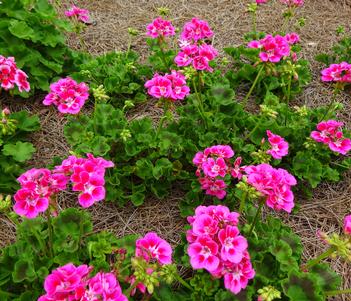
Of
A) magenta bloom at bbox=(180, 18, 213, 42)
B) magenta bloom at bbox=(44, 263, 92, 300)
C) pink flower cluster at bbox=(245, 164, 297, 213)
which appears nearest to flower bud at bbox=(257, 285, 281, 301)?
pink flower cluster at bbox=(245, 164, 297, 213)

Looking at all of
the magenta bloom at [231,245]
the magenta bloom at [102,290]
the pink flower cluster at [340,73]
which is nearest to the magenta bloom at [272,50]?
the pink flower cluster at [340,73]

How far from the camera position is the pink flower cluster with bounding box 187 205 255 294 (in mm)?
1673

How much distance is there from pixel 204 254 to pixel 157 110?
6.66ft

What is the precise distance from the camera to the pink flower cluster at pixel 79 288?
1.52 m

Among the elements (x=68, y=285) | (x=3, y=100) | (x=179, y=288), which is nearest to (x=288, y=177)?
(x=179, y=288)

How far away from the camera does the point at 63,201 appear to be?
2.84m

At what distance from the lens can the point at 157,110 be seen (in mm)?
3557

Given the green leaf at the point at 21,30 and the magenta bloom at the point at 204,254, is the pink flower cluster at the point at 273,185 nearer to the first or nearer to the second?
the magenta bloom at the point at 204,254

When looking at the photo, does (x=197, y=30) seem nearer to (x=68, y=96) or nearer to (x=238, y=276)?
(x=68, y=96)

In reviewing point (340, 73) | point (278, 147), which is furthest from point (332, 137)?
point (340, 73)

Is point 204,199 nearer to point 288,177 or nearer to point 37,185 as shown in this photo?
point 288,177

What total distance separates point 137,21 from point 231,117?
212cm

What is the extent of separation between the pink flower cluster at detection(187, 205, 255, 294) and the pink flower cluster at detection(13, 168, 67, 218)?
671 mm

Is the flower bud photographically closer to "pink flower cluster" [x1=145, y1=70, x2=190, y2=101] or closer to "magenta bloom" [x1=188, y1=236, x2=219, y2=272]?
"magenta bloom" [x1=188, y1=236, x2=219, y2=272]
